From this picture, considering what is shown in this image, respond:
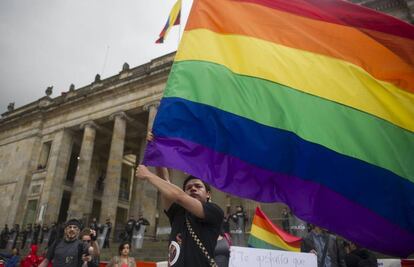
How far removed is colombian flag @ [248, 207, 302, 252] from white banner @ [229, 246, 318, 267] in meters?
1.39

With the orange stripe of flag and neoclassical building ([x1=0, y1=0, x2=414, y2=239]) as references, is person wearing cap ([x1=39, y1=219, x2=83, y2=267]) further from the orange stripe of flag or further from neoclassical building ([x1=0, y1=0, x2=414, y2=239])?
neoclassical building ([x1=0, y1=0, x2=414, y2=239])

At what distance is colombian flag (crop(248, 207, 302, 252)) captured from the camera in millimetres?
5668

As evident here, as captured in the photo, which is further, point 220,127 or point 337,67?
point 337,67

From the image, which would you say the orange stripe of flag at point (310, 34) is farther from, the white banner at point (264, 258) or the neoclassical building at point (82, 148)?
the neoclassical building at point (82, 148)

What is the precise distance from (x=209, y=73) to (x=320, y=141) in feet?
3.92

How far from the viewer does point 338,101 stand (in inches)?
126

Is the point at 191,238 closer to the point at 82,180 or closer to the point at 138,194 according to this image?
the point at 138,194

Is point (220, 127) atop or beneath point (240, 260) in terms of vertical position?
atop

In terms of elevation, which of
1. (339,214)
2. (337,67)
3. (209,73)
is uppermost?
(337,67)

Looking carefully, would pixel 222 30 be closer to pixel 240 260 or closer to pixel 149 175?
pixel 149 175

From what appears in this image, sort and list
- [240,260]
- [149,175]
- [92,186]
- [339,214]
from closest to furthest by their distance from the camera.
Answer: [149,175]
[339,214]
[240,260]
[92,186]

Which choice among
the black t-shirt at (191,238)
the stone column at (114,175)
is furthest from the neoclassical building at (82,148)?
the black t-shirt at (191,238)

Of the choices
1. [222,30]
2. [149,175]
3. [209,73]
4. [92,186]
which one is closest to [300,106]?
[209,73]

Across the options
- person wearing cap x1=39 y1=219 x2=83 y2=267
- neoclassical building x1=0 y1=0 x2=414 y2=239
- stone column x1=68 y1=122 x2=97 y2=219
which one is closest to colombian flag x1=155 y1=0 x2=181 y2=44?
person wearing cap x1=39 y1=219 x2=83 y2=267
